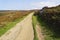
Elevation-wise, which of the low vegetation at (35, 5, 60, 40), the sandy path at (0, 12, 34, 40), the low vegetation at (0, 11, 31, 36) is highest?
the low vegetation at (35, 5, 60, 40)

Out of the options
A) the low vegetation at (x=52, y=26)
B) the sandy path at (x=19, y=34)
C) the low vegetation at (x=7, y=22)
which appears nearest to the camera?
the low vegetation at (x=52, y=26)

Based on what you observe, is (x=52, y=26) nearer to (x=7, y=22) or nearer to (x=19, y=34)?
(x=19, y=34)

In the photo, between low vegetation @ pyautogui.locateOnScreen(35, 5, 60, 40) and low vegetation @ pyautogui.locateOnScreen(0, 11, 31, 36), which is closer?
low vegetation @ pyautogui.locateOnScreen(35, 5, 60, 40)

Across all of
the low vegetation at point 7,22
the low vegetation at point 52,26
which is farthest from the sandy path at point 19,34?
the low vegetation at point 52,26

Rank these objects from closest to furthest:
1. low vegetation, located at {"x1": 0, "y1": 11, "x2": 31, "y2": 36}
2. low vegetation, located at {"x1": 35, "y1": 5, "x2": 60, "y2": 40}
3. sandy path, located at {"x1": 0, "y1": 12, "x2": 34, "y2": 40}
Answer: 1. low vegetation, located at {"x1": 35, "y1": 5, "x2": 60, "y2": 40}
2. sandy path, located at {"x1": 0, "y1": 12, "x2": 34, "y2": 40}
3. low vegetation, located at {"x1": 0, "y1": 11, "x2": 31, "y2": 36}

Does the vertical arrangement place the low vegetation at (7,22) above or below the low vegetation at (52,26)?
below

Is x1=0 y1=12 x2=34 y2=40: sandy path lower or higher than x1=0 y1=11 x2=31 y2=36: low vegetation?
higher

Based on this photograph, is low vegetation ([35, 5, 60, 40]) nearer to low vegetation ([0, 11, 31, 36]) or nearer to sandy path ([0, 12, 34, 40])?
sandy path ([0, 12, 34, 40])

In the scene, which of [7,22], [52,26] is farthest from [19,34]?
[7,22]

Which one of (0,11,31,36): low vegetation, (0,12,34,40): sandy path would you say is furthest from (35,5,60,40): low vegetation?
(0,11,31,36): low vegetation

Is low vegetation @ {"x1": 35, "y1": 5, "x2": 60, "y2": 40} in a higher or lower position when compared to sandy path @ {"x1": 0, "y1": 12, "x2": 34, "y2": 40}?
higher

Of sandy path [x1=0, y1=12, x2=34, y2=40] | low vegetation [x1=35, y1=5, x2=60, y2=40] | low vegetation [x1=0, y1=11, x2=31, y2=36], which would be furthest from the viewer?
low vegetation [x1=0, y1=11, x2=31, y2=36]

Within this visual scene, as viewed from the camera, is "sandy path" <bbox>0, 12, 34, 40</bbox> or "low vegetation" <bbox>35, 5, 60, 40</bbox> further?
"sandy path" <bbox>0, 12, 34, 40</bbox>

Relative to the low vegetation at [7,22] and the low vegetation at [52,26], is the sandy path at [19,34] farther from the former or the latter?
the low vegetation at [52,26]
